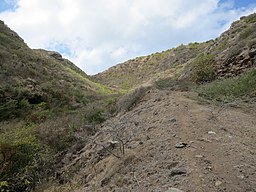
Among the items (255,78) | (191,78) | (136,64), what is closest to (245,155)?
(255,78)

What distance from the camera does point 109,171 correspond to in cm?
618

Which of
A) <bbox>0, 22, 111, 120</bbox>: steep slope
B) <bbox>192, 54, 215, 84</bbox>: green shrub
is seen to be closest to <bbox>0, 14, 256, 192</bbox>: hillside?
<bbox>192, 54, 215, 84</bbox>: green shrub

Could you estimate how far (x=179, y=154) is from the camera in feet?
17.3

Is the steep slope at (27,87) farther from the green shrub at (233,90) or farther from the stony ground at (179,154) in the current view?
the green shrub at (233,90)

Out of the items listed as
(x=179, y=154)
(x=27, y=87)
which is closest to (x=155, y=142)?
(x=179, y=154)

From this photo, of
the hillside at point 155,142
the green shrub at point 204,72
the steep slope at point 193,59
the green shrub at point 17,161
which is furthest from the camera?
the green shrub at point 204,72

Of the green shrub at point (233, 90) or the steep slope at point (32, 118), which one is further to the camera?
the green shrub at point (233, 90)

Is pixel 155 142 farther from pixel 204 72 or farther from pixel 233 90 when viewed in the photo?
pixel 204 72

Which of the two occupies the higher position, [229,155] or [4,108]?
[4,108]

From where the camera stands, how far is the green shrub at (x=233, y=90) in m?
9.99

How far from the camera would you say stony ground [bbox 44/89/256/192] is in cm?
432

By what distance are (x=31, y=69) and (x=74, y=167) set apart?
51.9ft

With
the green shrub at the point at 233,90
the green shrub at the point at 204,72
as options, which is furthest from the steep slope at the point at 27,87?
the green shrub at the point at 233,90

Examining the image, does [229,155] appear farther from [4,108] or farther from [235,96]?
[4,108]
